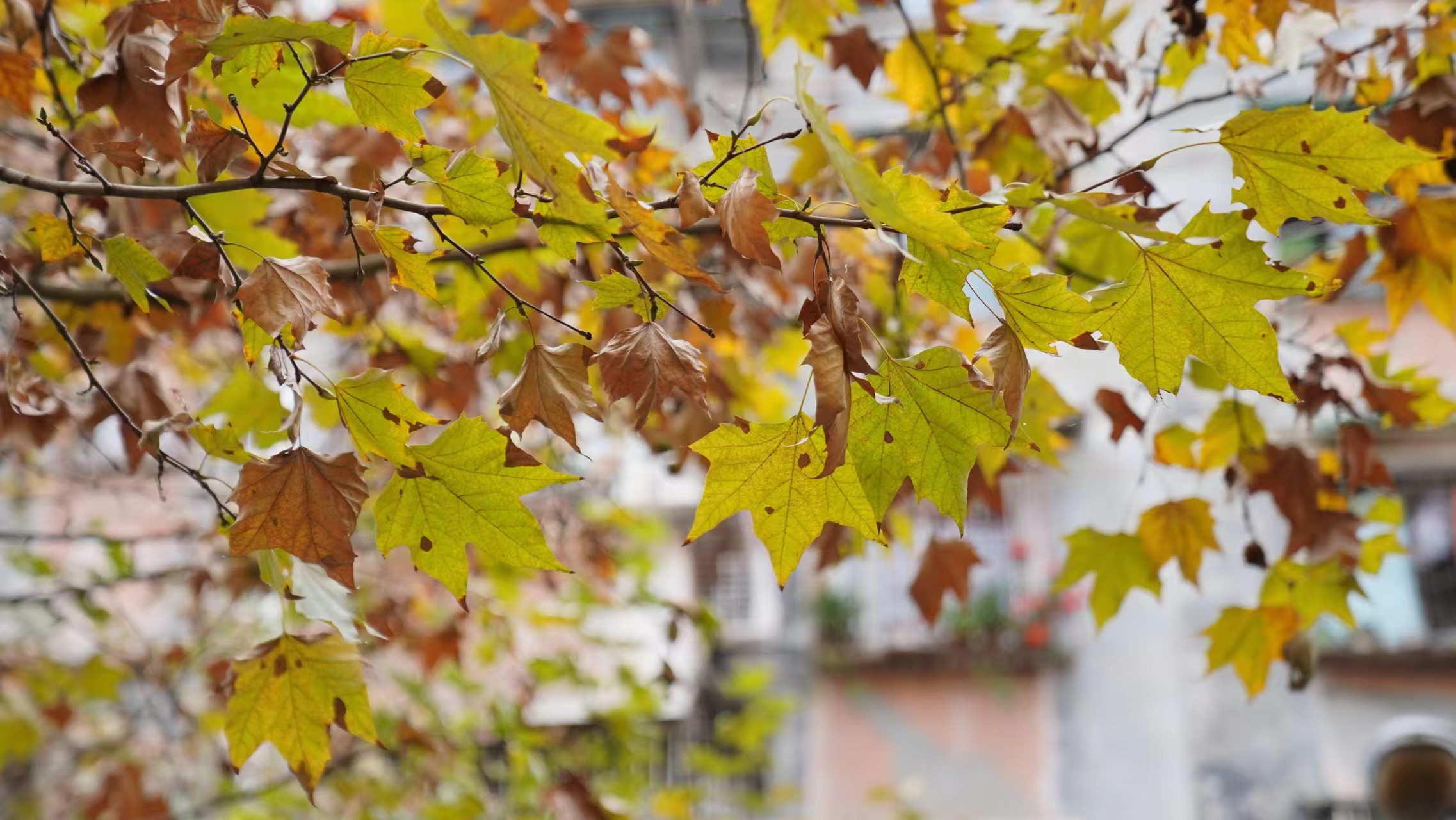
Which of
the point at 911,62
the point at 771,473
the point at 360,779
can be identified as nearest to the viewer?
the point at 771,473

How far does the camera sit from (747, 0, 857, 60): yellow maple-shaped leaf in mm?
1660

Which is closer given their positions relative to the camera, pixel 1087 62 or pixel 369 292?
pixel 1087 62

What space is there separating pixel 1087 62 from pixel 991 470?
1.93 feet

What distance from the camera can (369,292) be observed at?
5.68ft

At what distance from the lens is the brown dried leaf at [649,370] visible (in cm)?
93

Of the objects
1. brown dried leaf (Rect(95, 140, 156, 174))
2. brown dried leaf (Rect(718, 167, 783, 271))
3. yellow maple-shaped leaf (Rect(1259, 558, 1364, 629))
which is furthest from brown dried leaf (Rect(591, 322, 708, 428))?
yellow maple-shaped leaf (Rect(1259, 558, 1364, 629))

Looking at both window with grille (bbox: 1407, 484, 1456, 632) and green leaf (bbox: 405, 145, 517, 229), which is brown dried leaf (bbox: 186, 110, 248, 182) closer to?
green leaf (bbox: 405, 145, 517, 229)

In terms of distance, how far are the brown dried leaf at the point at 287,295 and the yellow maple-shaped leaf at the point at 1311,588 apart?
4.41 feet

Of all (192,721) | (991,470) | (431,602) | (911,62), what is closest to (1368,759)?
(991,470)

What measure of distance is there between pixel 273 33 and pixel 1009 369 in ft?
2.02

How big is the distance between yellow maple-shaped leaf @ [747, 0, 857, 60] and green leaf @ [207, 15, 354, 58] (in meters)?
0.89

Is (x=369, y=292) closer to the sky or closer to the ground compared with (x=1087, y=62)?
closer to the ground

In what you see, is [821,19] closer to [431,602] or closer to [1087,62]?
[1087,62]

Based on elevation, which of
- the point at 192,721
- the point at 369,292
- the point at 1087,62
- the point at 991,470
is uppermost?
the point at 1087,62
